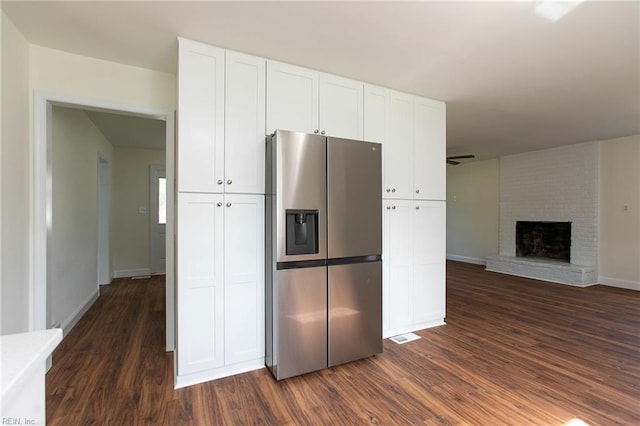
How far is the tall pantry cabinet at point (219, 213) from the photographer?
2.07 m

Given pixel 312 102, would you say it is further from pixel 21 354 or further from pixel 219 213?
pixel 21 354

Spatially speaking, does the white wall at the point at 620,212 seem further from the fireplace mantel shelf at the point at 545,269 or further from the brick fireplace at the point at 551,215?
the fireplace mantel shelf at the point at 545,269

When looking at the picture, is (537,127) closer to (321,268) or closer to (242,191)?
(321,268)

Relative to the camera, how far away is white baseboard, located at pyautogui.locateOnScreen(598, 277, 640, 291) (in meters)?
4.76

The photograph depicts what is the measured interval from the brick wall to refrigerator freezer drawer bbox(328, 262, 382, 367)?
5022 mm

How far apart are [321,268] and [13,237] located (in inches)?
79.8

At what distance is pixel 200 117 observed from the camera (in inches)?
83.7

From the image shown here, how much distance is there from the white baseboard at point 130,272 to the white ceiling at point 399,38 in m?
4.38

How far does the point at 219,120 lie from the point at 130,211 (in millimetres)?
4488

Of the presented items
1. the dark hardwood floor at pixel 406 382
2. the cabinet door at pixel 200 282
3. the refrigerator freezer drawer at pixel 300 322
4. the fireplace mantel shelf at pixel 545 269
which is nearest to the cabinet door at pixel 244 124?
the cabinet door at pixel 200 282

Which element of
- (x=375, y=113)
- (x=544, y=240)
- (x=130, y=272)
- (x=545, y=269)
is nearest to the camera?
(x=375, y=113)

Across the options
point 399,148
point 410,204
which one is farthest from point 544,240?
point 399,148

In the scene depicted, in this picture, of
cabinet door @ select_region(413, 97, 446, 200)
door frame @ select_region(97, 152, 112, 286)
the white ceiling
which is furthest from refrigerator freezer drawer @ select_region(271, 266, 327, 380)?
door frame @ select_region(97, 152, 112, 286)

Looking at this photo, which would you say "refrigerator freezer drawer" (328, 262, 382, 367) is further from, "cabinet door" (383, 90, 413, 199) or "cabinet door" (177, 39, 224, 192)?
"cabinet door" (177, 39, 224, 192)
